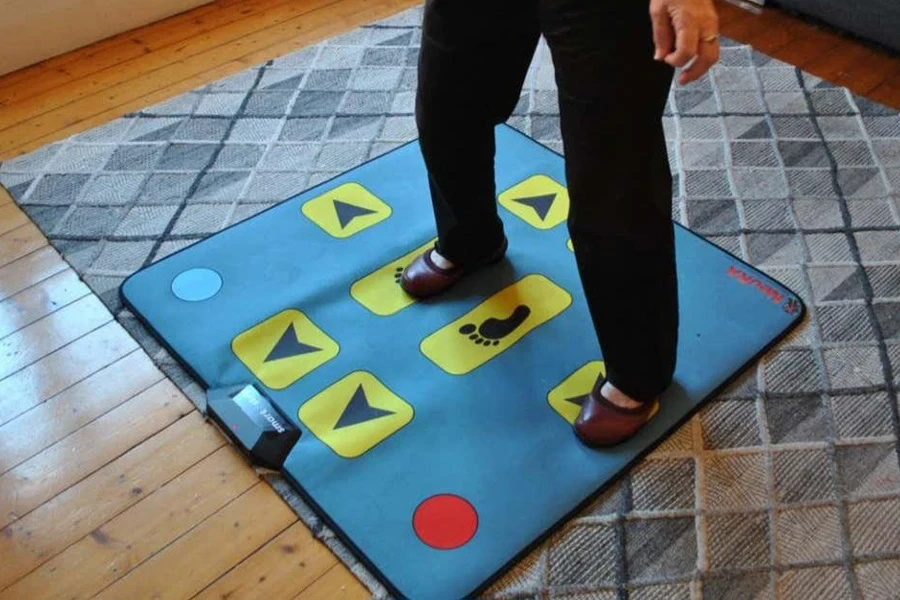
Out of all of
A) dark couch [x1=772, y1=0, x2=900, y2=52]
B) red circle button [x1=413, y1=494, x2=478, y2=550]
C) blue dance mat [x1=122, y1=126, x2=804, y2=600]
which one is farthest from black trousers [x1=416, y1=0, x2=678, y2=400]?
dark couch [x1=772, y1=0, x2=900, y2=52]

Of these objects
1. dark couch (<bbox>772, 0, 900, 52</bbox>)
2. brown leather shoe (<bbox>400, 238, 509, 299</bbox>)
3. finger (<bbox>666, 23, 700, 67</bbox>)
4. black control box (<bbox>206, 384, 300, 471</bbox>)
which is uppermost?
finger (<bbox>666, 23, 700, 67</bbox>)

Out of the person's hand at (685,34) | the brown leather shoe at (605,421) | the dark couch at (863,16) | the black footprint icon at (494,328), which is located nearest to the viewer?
the person's hand at (685,34)

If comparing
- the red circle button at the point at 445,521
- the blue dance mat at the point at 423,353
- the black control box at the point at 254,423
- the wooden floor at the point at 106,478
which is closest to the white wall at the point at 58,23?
the wooden floor at the point at 106,478

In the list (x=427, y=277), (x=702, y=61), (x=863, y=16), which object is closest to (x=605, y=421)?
(x=427, y=277)

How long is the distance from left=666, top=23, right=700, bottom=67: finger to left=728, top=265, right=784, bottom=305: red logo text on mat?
0.70 meters

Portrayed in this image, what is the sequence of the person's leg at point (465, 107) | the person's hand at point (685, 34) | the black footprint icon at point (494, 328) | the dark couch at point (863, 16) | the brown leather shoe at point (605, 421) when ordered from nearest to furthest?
the person's hand at point (685, 34) < the person's leg at point (465, 107) < the brown leather shoe at point (605, 421) < the black footprint icon at point (494, 328) < the dark couch at point (863, 16)

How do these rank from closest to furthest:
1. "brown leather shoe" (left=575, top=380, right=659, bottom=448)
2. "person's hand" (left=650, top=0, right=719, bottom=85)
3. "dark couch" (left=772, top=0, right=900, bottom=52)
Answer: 1. "person's hand" (left=650, top=0, right=719, bottom=85)
2. "brown leather shoe" (left=575, top=380, right=659, bottom=448)
3. "dark couch" (left=772, top=0, right=900, bottom=52)

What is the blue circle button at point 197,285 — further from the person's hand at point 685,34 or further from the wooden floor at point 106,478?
the person's hand at point 685,34

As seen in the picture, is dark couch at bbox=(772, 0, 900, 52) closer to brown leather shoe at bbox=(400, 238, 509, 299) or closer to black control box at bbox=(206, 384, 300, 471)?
brown leather shoe at bbox=(400, 238, 509, 299)

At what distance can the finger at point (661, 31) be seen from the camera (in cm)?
83

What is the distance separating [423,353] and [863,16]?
1.32m

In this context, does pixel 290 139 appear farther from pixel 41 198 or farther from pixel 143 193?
pixel 41 198

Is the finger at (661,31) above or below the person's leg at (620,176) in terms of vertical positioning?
above

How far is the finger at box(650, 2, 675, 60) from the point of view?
83cm
